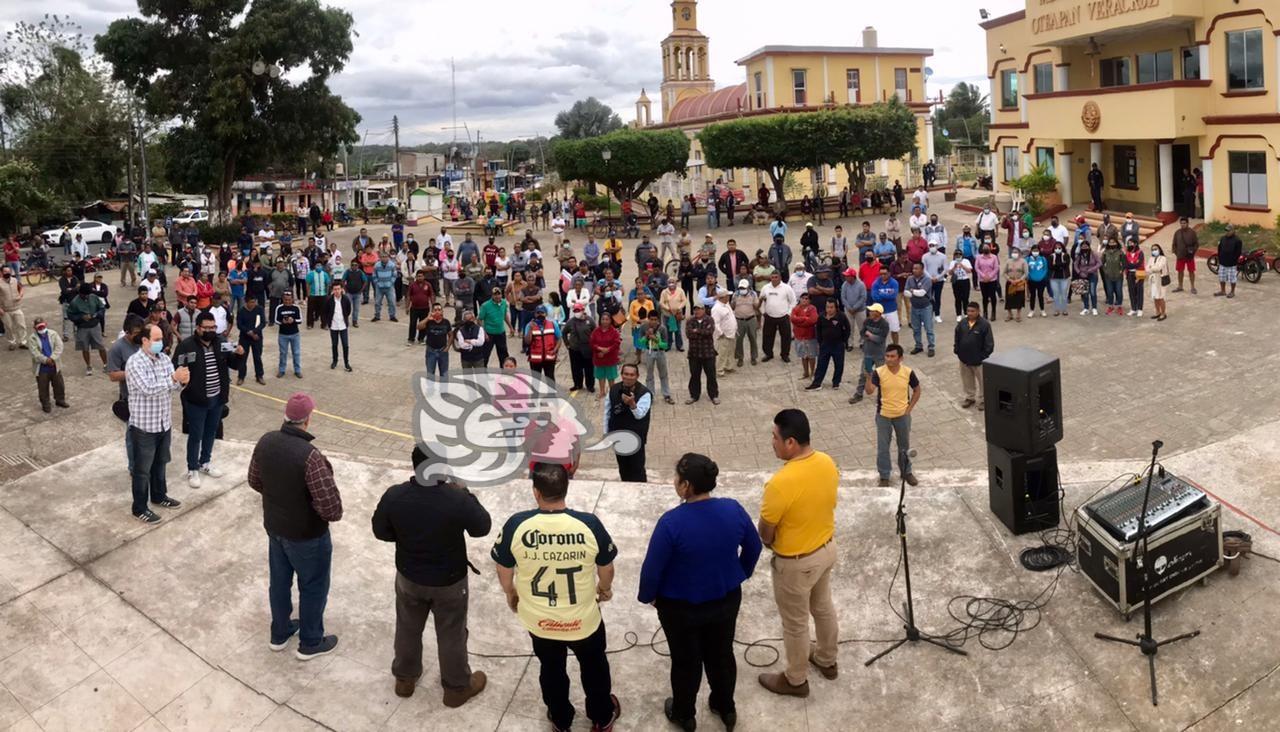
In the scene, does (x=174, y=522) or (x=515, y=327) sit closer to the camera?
(x=174, y=522)

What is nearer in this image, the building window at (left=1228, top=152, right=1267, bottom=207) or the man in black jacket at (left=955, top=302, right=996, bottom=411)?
the man in black jacket at (left=955, top=302, right=996, bottom=411)

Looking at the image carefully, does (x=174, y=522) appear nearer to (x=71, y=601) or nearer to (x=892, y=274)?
(x=71, y=601)

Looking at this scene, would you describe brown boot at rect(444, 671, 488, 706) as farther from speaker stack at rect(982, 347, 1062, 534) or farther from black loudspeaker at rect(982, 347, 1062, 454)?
black loudspeaker at rect(982, 347, 1062, 454)

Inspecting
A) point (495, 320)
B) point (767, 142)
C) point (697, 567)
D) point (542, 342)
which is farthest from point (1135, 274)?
point (767, 142)

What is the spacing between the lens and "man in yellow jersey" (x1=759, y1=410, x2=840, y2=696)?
16.8ft

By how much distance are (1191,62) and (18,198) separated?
38720 mm

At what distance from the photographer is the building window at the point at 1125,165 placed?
3000 centimetres

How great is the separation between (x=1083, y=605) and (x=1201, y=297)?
1395 centimetres

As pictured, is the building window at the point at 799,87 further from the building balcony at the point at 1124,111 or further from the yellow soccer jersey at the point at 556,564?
the yellow soccer jersey at the point at 556,564

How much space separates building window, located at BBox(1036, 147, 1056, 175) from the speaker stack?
27436mm

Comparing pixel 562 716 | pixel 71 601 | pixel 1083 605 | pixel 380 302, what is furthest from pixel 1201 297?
pixel 71 601

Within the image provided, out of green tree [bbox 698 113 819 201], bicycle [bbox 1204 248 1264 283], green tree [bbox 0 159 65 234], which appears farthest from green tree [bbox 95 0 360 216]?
bicycle [bbox 1204 248 1264 283]

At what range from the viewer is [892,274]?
16.6 metres

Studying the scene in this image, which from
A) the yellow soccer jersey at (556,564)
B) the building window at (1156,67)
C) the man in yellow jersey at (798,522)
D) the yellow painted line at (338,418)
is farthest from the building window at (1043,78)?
the yellow soccer jersey at (556,564)
